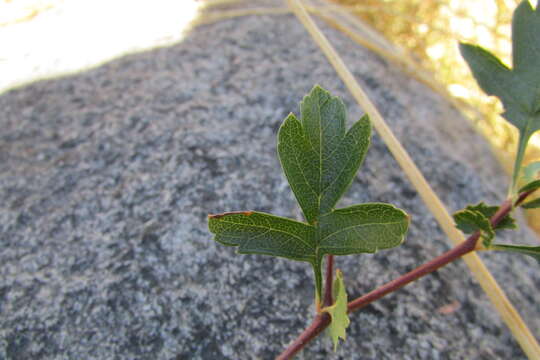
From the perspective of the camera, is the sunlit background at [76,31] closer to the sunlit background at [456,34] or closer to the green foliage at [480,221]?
the sunlit background at [456,34]

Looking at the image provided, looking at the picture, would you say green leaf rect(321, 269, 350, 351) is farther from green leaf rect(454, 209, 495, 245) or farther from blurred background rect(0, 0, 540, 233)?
blurred background rect(0, 0, 540, 233)

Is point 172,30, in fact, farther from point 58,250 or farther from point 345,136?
point 345,136

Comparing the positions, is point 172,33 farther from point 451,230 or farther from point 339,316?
point 339,316

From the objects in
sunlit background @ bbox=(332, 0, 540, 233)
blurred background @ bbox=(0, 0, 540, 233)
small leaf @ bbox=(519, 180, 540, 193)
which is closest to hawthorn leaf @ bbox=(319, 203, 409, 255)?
small leaf @ bbox=(519, 180, 540, 193)

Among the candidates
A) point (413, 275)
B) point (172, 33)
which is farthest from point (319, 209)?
point (172, 33)

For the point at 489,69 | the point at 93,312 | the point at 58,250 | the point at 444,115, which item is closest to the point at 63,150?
the point at 58,250

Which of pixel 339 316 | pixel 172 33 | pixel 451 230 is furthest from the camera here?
pixel 172 33

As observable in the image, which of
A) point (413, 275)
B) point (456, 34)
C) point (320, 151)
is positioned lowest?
point (456, 34)
